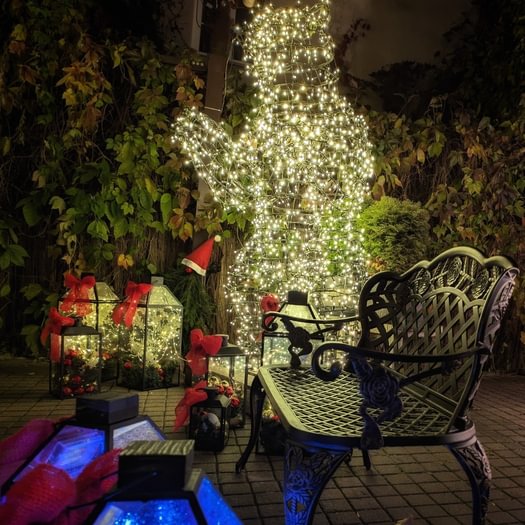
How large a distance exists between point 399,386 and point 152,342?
8.85 feet

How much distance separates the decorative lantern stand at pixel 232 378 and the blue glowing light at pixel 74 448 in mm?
1923

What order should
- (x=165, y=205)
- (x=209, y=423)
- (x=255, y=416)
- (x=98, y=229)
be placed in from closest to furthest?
1. (x=255, y=416)
2. (x=209, y=423)
3. (x=98, y=229)
4. (x=165, y=205)

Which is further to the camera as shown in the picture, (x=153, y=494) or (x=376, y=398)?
(x=376, y=398)

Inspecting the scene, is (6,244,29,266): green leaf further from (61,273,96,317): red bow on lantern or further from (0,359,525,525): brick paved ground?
(0,359,525,525): brick paved ground

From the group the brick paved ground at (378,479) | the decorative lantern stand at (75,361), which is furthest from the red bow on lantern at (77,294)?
the brick paved ground at (378,479)

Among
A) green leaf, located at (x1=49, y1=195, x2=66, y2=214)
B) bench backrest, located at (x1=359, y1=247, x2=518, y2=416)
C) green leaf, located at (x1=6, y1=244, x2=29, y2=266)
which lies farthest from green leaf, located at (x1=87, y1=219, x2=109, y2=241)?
bench backrest, located at (x1=359, y1=247, x2=518, y2=416)

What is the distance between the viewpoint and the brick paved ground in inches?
87.4

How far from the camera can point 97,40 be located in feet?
15.5

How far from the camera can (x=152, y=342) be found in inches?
157

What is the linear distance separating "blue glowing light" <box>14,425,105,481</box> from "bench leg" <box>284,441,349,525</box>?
0.72 meters

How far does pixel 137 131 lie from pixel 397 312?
10.1 feet

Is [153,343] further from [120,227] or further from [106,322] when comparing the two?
[120,227]

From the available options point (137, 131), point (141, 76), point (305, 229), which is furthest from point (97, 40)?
point (305, 229)

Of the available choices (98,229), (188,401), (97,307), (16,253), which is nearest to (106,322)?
(97,307)
